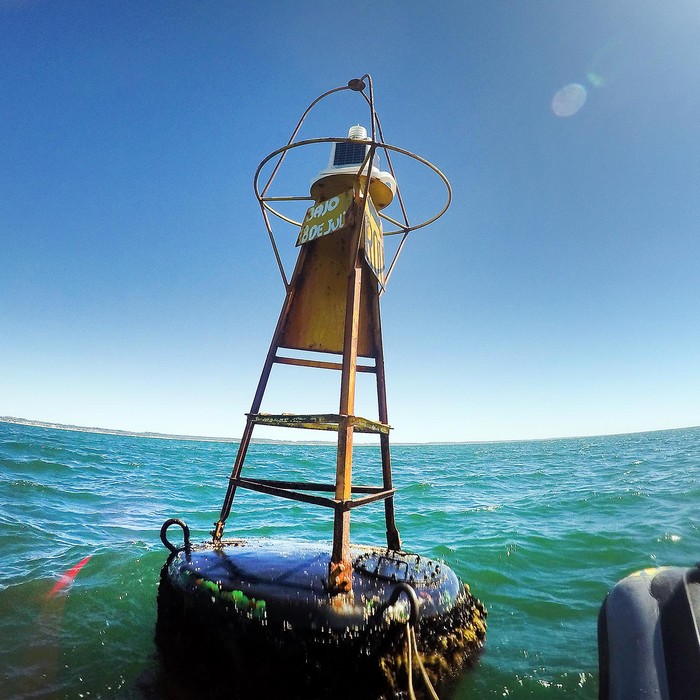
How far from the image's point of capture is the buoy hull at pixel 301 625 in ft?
9.62

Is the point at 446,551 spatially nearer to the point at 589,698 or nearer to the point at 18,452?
the point at 589,698

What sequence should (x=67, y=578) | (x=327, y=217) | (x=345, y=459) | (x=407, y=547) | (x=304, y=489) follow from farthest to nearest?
(x=407, y=547) → (x=67, y=578) → (x=327, y=217) → (x=304, y=489) → (x=345, y=459)

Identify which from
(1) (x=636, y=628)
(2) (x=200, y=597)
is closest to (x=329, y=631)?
(2) (x=200, y=597)

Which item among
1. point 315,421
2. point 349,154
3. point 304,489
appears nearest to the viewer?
point 315,421

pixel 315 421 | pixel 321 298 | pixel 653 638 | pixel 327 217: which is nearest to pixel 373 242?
pixel 327 217

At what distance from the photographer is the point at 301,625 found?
300cm

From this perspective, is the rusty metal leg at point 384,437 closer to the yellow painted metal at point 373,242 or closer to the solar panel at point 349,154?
the yellow painted metal at point 373,242

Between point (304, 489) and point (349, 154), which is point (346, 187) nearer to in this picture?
point (349, 154)

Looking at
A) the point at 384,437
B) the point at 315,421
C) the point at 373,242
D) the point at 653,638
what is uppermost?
the point at 373,242

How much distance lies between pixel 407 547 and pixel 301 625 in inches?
249

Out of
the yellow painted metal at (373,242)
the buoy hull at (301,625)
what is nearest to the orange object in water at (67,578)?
the buoy hull at (301,625)

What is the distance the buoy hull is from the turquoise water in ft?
2.06

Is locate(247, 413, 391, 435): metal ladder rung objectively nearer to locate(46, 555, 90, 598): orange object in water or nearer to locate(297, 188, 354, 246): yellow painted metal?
locate(297, 188, 354, 246): yellow painted metal

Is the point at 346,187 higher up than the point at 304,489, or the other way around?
the point at 346,187
